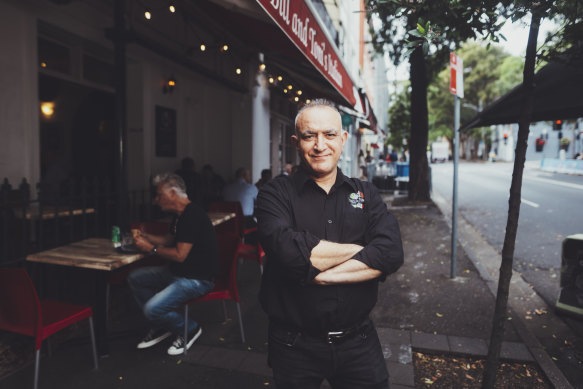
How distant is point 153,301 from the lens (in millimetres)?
3576

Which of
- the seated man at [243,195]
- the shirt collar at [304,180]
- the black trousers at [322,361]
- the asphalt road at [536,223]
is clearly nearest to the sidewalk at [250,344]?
the asphalt road at [536,223]

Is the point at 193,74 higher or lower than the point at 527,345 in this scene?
higher

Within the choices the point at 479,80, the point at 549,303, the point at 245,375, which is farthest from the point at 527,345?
the point at 479,80

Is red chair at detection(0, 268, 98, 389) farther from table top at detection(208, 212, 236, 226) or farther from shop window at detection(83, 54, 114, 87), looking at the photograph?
shop window at detection(83, 54, 114, 87)

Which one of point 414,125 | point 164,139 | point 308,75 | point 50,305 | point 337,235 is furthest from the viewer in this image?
point 414,125

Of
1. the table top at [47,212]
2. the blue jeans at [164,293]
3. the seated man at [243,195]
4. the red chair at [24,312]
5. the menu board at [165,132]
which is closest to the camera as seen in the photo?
the red chair at [24,312]

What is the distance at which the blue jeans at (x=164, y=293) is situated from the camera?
11.7 feet

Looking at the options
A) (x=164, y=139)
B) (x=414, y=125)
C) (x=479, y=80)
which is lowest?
(x=164, y=139)

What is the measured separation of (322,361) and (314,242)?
542 millimetres

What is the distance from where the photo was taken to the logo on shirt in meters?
1.93

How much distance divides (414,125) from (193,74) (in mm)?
7209

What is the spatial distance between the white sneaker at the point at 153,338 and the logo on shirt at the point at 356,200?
2746mm

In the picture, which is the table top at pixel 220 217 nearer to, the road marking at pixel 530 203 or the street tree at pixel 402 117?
the road marking at pixel 530 203

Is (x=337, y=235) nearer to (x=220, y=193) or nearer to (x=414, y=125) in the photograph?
(x=220, y=193)
